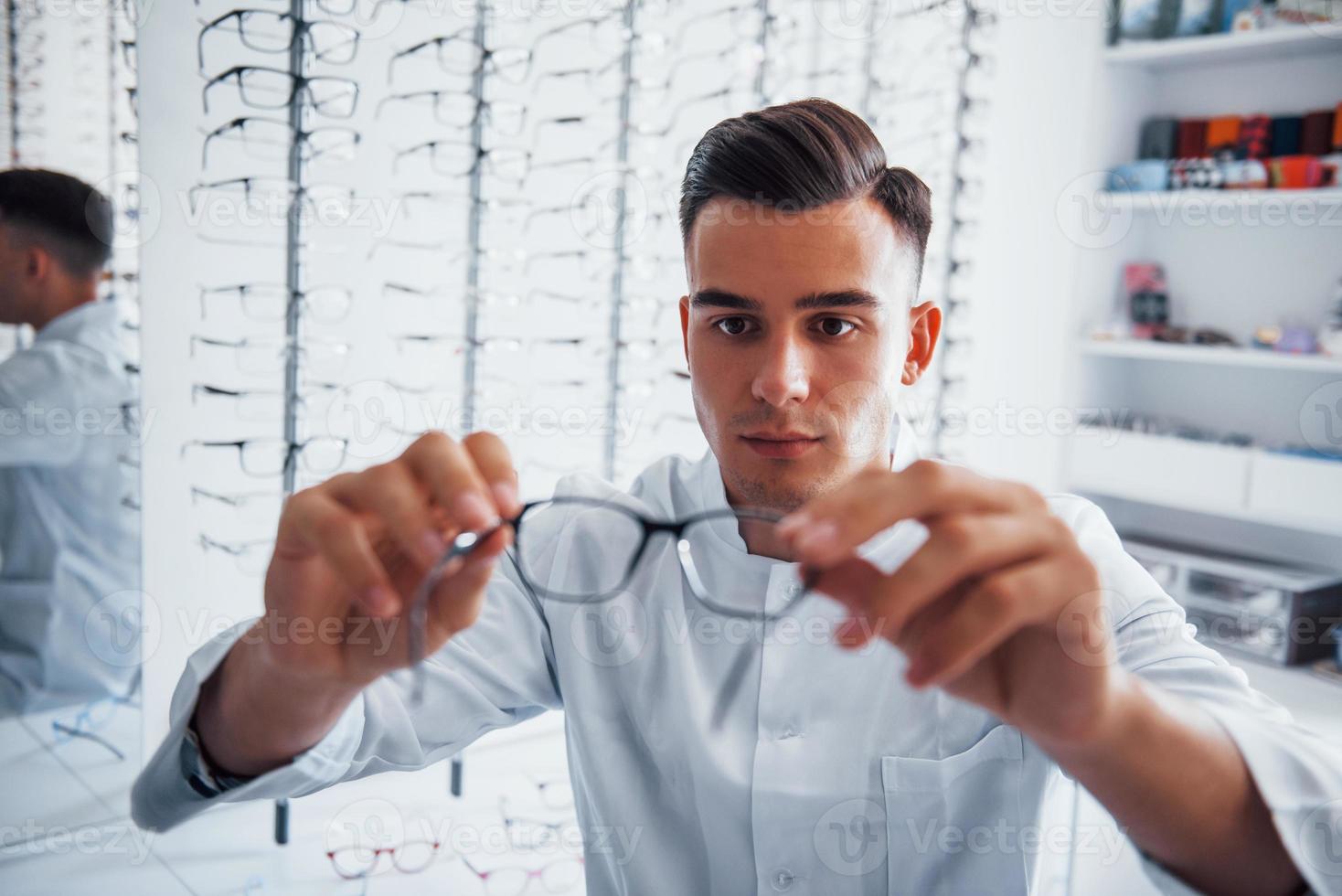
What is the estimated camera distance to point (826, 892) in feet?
2.67

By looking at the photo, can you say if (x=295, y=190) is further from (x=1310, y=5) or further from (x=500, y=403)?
(x=1310, y=5)

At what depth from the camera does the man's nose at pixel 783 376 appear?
2.58 feet

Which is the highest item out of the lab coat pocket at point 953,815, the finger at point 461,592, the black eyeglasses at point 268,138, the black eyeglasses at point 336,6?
the black eyeglasses at point 336,6

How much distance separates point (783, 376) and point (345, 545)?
1.32ft

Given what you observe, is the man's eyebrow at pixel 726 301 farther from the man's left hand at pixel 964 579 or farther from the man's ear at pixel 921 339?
the man's left hand at pixel 964 579

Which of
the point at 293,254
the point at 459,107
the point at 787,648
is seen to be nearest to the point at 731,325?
the point at 787,648

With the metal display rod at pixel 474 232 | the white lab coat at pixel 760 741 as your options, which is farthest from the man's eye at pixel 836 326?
the metal display rod at pixel 474 232

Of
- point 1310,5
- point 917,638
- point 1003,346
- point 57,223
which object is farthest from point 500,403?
point 1310,5

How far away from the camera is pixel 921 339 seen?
1019 mm

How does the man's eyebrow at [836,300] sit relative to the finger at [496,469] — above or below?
above

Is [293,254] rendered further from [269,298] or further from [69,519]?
[69,519]

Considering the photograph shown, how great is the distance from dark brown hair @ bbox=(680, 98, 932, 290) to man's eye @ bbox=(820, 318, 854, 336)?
0.11 meters

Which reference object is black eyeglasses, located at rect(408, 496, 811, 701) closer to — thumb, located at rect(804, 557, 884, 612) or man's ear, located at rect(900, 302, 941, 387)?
man's ear, located at rect(900, 302, 941, 387)

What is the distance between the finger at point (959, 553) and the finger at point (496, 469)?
20cm
